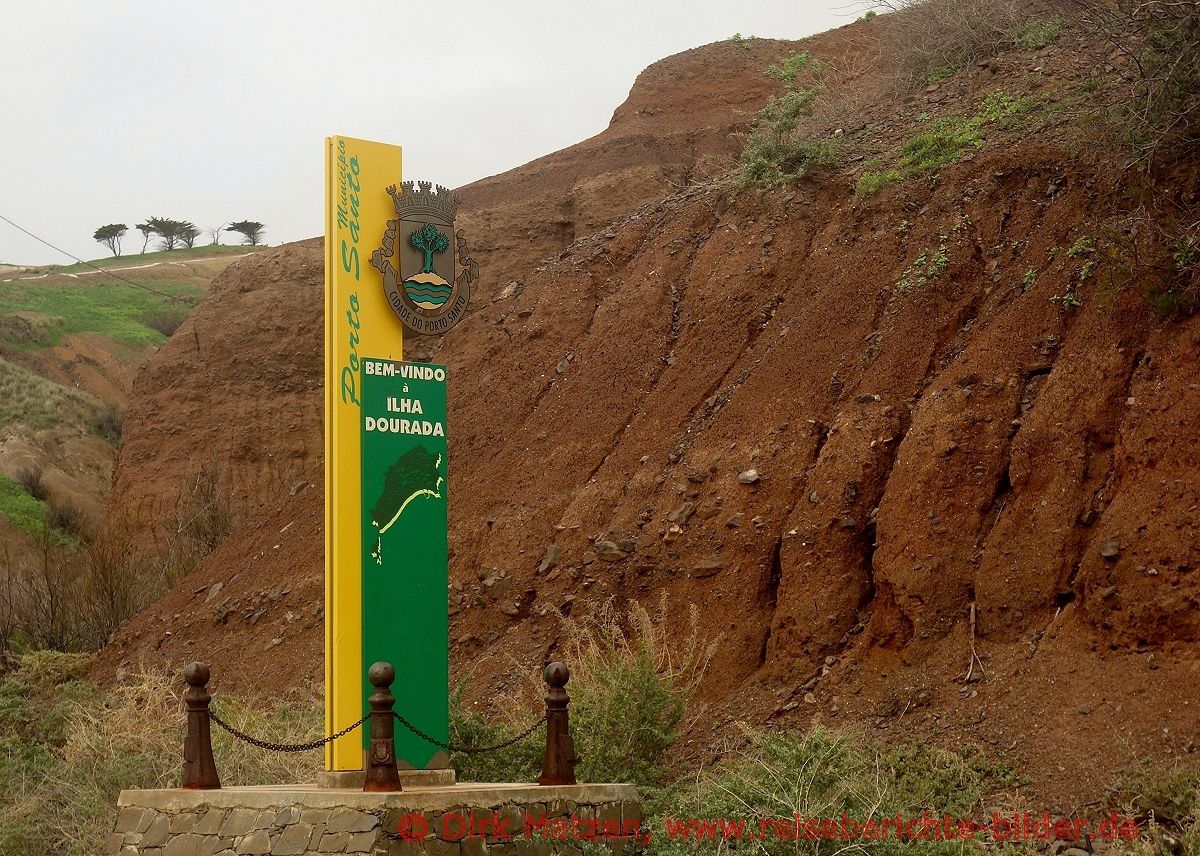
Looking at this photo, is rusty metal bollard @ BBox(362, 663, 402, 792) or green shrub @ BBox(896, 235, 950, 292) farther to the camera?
green shrub @ BBox(896, 235, 950, 292)

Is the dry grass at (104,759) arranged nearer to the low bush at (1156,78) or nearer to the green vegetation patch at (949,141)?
the green vegetation patch at (949,141)

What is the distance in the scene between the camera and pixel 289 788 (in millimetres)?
9180

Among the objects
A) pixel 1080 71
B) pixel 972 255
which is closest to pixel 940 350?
pixel 972 255

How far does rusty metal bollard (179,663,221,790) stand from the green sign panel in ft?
3.47

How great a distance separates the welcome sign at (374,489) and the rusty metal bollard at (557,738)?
2.47ft

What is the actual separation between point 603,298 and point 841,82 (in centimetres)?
593

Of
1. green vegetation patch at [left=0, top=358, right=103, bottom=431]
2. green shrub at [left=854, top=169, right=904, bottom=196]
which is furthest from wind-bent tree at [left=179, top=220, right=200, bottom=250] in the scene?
green shrub at [left=854, top=169, right=904, bottom=196]

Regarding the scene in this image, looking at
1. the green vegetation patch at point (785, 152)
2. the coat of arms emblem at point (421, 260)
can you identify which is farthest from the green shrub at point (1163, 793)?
the green vegetation patch at point (785, 152)

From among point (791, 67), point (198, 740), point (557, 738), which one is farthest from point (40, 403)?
point (557, 738)

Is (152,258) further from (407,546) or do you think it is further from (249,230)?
(407,546)

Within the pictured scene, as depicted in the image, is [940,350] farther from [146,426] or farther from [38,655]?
[146,426]

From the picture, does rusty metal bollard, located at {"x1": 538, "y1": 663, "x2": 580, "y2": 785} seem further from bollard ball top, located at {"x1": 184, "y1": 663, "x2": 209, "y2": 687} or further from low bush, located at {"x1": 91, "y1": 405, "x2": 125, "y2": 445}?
low bush, located at {"x1": 91, "y1": 405, "x2": 125, "y2": 445}

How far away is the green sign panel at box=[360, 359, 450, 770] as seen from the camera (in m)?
9.85

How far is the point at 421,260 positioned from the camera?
1063 cm
